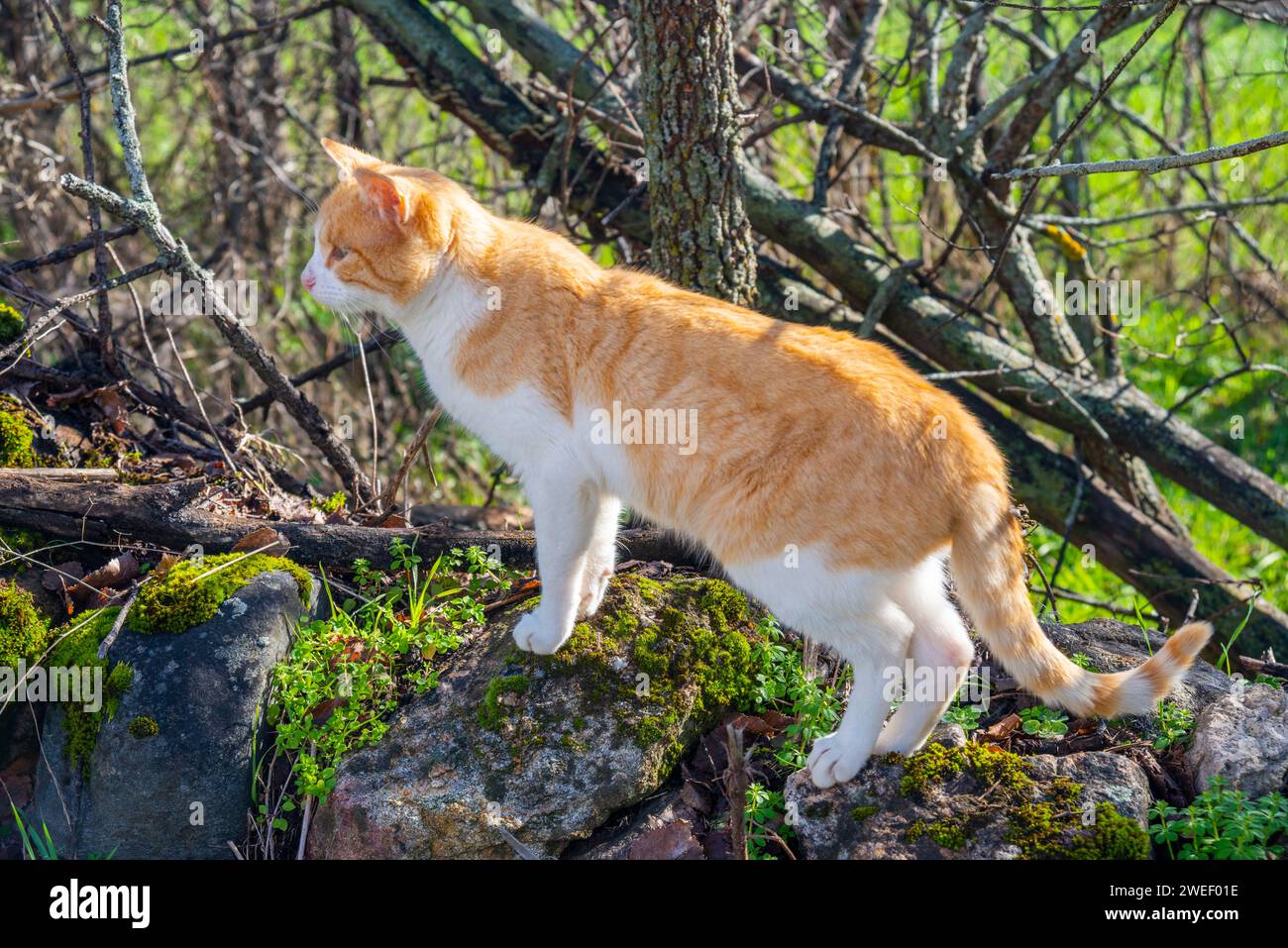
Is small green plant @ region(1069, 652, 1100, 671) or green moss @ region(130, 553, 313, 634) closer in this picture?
green moss @ region(130, 553, 313, 634)

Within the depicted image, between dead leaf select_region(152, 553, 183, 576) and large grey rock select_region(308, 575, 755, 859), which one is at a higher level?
dead leaf select_region(152, 553, 183, 576)

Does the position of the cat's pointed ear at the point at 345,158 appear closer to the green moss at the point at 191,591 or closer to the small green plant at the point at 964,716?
the green moss at the point at 191,591

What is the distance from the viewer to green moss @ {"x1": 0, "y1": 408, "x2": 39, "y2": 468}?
423cm

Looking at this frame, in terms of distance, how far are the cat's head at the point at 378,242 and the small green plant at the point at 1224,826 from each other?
9.00ft

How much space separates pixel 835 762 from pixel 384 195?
2.17 metres

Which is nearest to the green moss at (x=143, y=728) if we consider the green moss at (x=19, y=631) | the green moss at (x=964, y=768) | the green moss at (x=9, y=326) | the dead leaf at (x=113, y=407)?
the green moss at (x=19, y=631)

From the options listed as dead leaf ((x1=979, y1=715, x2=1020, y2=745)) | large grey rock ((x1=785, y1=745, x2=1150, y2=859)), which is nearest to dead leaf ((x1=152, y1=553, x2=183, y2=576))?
large grey rock ((x1=785, y1=745, x2=1150, y2=859))

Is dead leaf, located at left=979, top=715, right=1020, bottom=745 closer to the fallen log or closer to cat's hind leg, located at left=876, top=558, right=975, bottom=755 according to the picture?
cat's hind leg, located at left=876, top=558, right=975, bottom=755

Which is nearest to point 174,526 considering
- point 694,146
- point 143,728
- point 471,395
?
point 143,728

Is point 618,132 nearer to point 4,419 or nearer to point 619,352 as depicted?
point 619,352

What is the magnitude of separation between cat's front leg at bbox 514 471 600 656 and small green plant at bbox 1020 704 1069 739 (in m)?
1.50

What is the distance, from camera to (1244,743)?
332cm

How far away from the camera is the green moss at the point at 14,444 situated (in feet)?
13.9

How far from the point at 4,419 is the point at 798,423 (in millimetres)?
3057
